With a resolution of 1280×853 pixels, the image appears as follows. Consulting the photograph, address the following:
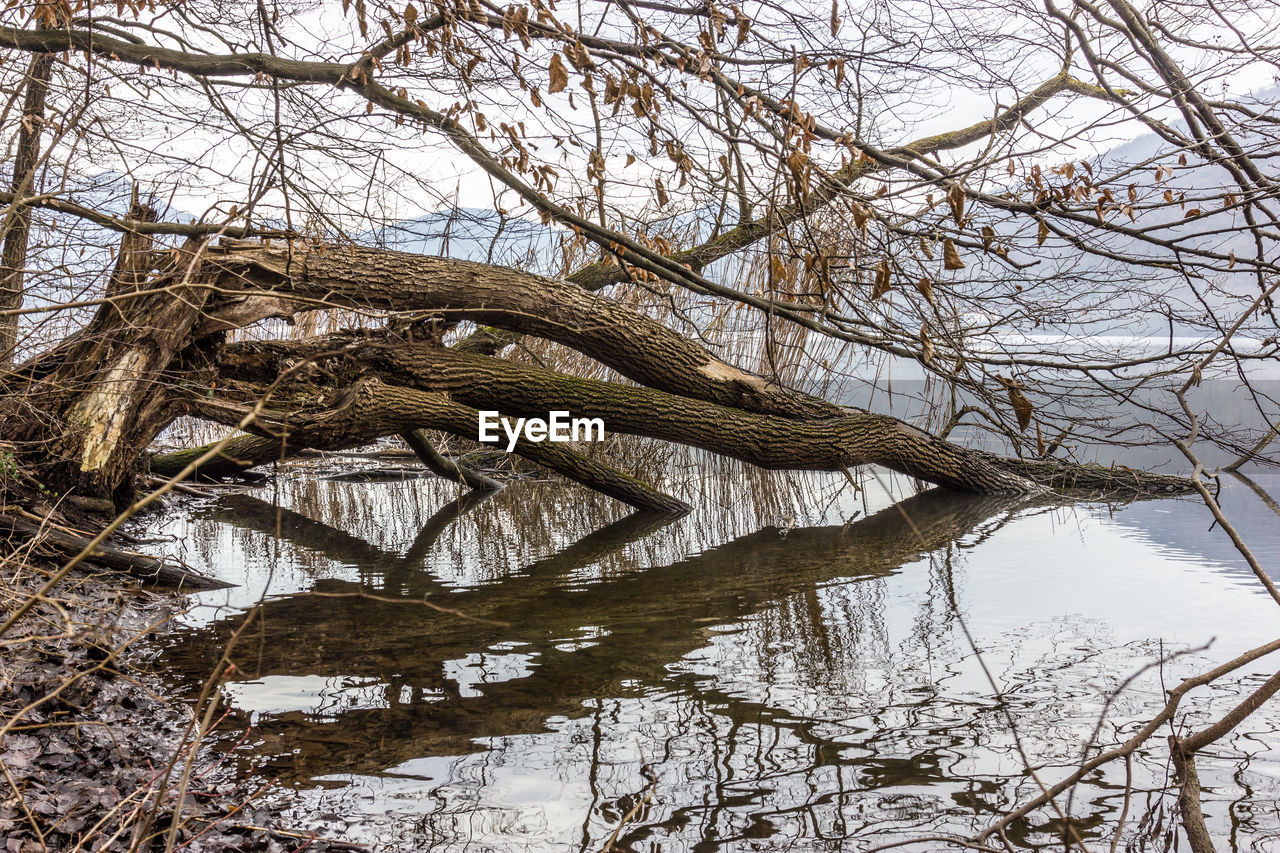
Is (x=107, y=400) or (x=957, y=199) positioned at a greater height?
(x=957, y=199)

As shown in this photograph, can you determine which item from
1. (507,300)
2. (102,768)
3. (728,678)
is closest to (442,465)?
(507,300)

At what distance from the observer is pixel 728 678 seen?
10.1ft

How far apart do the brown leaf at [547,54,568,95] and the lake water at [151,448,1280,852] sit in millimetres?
1472

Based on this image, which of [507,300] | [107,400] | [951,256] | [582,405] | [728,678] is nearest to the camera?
[951,256]

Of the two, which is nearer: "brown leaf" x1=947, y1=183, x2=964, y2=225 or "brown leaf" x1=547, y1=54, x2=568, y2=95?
"brown leaf" x1=947, y1=183, x2=964, y2=225

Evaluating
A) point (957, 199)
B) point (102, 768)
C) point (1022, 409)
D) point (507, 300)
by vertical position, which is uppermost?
point (507, 300)

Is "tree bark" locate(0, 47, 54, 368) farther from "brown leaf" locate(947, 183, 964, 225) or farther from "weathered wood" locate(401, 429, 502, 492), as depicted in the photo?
"brown leaf" locate(947, 183, 964, 225)

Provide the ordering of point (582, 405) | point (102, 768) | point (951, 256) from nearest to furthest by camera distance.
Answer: point (951, 256) → point (102, 768) → point (582, 405)

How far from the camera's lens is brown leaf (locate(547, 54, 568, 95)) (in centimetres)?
251

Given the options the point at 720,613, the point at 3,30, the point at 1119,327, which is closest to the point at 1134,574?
the point at 1119,327

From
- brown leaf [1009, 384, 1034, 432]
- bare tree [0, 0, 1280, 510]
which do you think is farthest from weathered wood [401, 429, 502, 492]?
brown leaf [1009, 384, 1034, 432]

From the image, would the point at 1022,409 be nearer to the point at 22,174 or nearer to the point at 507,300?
the point at 507,300

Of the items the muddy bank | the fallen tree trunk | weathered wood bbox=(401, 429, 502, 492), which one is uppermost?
the fallen tree trunk

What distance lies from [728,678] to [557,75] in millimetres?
1977
